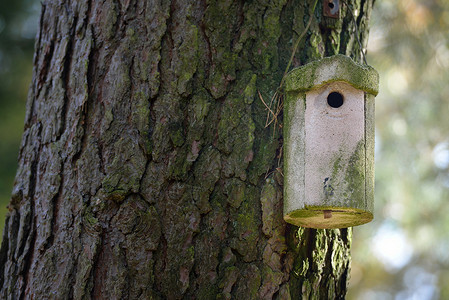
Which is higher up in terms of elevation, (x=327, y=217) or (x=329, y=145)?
(x=329, y=145)

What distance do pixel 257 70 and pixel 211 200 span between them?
0.48 meters

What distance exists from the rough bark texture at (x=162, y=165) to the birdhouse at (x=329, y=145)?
0.29ft

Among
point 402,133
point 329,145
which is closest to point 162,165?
point 329,145

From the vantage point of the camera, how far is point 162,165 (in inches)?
69.9

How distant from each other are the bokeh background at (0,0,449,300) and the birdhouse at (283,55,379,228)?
2.54 m

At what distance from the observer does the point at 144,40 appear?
1901 mm

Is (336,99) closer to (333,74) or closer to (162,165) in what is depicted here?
(333,74)

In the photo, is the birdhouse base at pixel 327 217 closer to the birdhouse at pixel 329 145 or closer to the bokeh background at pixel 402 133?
the birdhouse at pixel 329 145

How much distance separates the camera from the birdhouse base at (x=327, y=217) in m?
1.73

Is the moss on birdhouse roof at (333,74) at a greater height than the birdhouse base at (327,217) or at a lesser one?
greater

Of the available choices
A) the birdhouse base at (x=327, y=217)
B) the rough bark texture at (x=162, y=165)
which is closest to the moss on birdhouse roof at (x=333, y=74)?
the rough bark texture at (x=162, y=165)

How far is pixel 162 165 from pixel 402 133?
4.08 m

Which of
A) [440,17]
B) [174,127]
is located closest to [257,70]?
[174,127]

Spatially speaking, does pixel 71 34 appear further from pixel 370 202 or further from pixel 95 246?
pixel 370 202
